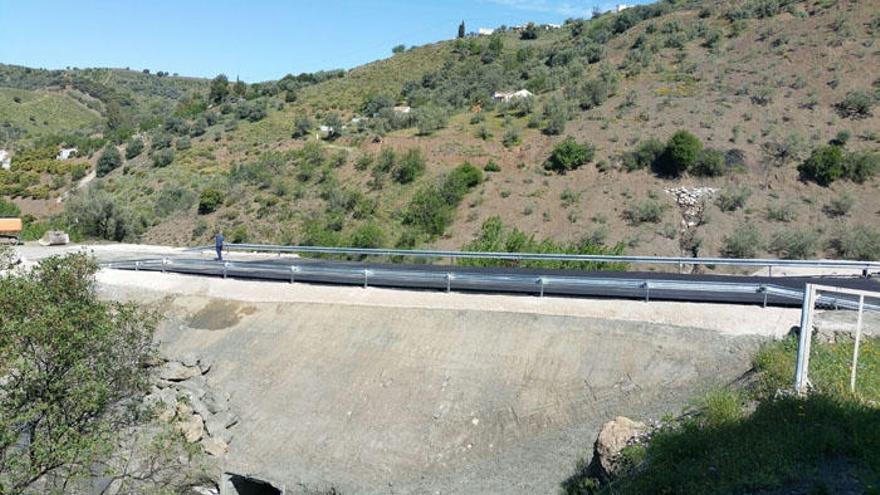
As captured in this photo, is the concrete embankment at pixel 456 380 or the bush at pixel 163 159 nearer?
the concrete embankment at pixel 456 380

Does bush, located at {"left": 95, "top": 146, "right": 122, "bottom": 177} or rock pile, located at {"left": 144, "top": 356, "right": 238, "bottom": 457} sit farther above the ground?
bush, located at {"left": 95, "top": 146, "right": 122, "bottom": 177}

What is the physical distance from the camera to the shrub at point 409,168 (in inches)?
1752

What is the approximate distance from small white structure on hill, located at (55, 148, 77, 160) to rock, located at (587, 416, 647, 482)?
8288 cm

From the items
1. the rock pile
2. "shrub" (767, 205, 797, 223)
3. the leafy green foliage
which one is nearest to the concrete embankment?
the rock pile

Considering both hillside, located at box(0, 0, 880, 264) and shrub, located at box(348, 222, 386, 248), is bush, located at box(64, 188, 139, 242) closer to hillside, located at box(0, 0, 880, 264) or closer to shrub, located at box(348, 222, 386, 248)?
hillside, located at box(0, 0, 880, 264)

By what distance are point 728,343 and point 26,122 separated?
126 meters

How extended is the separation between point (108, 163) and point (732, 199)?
58.5 meters

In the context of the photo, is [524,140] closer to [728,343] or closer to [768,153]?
[768,153]

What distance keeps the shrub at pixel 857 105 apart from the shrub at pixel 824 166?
7345 mm

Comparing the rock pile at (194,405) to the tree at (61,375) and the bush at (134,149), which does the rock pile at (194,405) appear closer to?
the tree at (61,375)

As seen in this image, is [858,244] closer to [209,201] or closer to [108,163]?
[209,201]

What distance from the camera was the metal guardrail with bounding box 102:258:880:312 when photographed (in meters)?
15.8

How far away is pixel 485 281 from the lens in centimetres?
1906

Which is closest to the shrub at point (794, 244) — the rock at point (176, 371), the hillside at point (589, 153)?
the hillside at point (589, 153)
